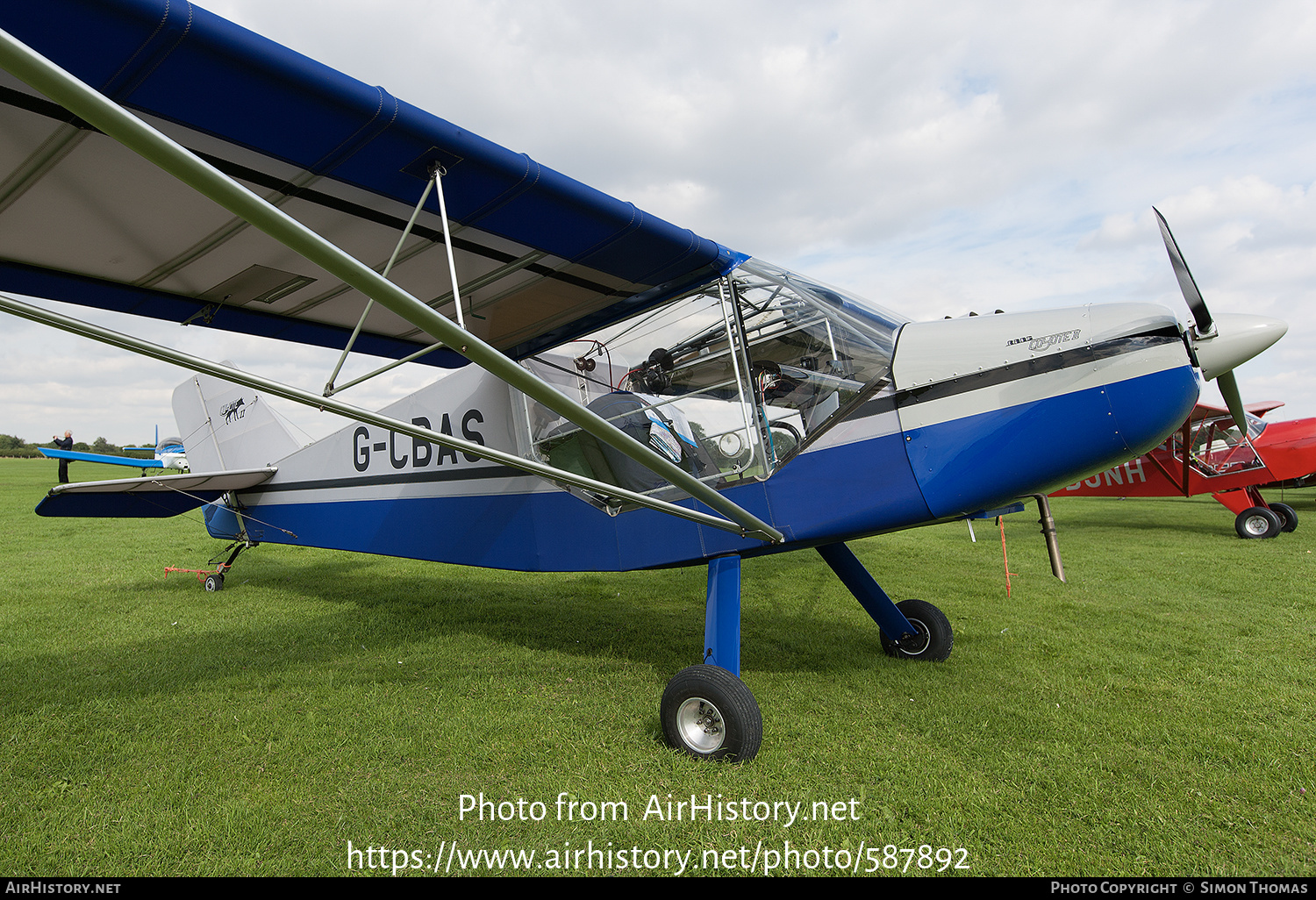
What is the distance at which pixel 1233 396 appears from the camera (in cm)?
337

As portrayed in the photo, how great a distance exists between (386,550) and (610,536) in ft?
7.56

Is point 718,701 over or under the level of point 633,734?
over

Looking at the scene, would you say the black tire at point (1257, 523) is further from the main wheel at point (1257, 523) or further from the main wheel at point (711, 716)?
the main wheel at point (711, 716)

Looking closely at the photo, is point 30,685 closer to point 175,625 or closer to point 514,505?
point 175,625

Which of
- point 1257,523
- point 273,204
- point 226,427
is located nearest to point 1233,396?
point 273,204

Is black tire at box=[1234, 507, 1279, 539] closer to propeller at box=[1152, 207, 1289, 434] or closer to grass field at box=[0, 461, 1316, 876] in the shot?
grass field at box=[0, 461, 1316, 876]

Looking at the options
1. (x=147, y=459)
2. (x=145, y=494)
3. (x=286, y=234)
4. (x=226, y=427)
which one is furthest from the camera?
(x=147, y=459)

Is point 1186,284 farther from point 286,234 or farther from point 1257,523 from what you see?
point 1257,523

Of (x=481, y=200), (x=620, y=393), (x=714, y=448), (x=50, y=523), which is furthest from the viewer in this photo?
(x=50, y=523)

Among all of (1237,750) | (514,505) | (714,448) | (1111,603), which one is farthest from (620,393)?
(1111,603)

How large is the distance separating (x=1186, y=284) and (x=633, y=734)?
3149mm

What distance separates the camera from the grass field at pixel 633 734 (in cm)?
224

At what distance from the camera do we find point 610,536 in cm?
380

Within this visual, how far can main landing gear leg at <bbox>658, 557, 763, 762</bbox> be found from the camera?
2.81m
